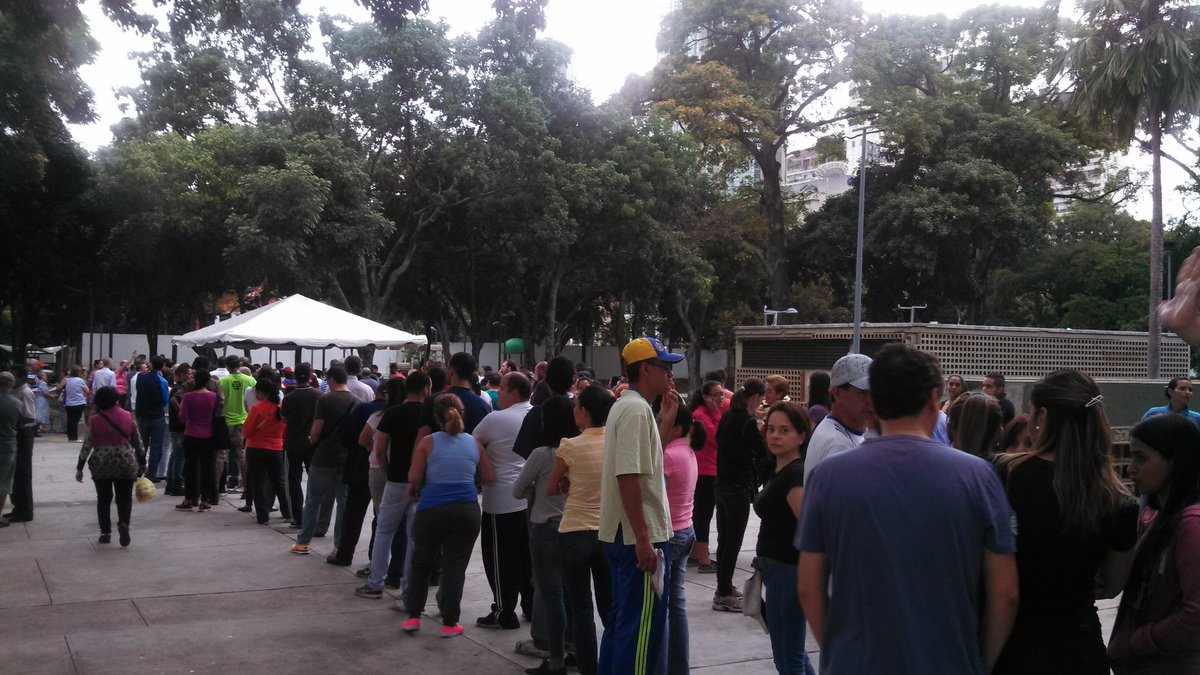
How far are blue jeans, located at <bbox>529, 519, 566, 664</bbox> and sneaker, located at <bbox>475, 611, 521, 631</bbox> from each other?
3.78ft

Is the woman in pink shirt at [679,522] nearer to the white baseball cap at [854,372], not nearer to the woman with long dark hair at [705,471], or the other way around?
the woman with long dark hair at [705,471]

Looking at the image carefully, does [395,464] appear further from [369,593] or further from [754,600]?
[754,600]

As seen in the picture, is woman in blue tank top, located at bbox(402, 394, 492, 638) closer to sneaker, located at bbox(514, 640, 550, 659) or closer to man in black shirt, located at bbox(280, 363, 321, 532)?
sneaker, located at bbox(514, 640, 550, 659)

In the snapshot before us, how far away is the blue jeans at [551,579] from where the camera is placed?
19.4 feet

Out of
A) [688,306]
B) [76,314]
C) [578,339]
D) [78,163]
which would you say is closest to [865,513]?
[78,163]

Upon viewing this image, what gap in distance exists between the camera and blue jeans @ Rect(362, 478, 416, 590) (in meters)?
7.71

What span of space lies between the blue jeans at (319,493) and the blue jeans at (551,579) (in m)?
3.91

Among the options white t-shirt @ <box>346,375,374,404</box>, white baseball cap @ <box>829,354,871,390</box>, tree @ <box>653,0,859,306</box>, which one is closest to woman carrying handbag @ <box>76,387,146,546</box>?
white t-shirt @ <box>346,375,374,404</box>

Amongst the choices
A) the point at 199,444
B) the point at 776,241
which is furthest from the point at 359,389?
the point at 776,241

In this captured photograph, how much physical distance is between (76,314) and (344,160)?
49.4 feet

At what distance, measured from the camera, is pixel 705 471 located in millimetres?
9016

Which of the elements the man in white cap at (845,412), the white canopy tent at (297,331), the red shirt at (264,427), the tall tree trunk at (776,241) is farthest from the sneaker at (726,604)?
the tall tree trunk at (776,241)

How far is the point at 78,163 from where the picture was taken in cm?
2892

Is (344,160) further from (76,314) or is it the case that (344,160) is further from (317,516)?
(317,516)
